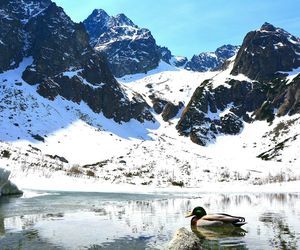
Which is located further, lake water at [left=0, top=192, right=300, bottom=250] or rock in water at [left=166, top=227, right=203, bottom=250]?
lake water at [left=0, top=192, right=300, bottom=250]

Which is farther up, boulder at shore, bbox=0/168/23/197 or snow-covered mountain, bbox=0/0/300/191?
snow-covered mountain, bbox=0/0/300/191

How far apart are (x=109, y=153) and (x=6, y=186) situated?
322 ft

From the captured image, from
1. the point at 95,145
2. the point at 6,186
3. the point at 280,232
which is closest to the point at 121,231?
the point at 280,232

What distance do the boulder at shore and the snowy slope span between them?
11.3 metres

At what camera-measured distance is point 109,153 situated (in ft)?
445

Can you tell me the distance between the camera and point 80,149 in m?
141

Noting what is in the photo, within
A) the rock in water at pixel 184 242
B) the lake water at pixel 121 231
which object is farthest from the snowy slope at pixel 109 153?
the rock in water at pixel 184 242

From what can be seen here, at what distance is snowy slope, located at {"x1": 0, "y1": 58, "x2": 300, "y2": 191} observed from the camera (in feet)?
234

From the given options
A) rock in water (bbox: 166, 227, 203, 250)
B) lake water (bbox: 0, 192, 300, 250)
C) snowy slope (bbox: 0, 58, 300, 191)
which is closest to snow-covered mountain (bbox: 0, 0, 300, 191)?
snowy slope (bbox: 0, 58, 300, 191)

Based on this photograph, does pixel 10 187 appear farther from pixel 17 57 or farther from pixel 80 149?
pixel 17 57

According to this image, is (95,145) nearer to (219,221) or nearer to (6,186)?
(6,186)

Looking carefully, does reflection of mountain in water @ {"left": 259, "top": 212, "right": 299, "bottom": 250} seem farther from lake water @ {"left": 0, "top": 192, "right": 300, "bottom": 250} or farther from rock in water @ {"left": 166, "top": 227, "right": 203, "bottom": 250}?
rock in water @ {"left": 166, "top": 227, "right": 203, "bottom": 250}

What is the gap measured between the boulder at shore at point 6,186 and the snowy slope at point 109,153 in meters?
11.3

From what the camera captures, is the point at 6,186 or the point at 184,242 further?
the point at 6,186
